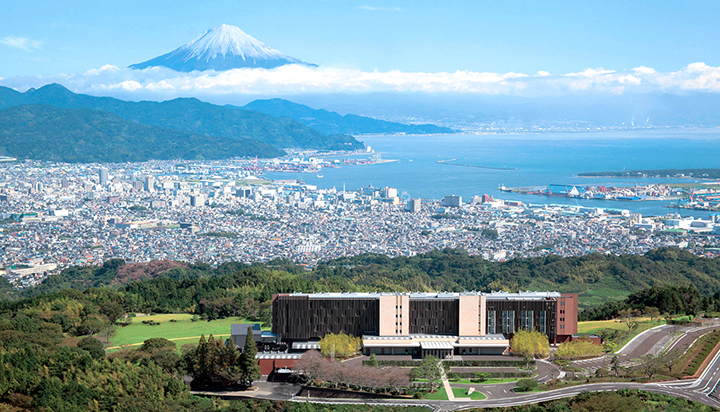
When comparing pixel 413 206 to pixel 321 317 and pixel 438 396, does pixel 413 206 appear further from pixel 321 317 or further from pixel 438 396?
pixel 438 396

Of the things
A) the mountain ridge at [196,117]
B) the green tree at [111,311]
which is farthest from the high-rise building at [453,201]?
the mountain ridge at [196,117]

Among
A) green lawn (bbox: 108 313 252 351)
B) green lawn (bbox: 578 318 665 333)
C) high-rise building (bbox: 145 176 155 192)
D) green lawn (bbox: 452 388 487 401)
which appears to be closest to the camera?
green lawn (bbox: 452 388 487 401)

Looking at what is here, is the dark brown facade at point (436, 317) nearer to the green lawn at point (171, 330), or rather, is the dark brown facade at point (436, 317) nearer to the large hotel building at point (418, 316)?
the large hotel building at point (418, 316)

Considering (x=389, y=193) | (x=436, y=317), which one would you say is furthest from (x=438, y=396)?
(x=389, y=193)

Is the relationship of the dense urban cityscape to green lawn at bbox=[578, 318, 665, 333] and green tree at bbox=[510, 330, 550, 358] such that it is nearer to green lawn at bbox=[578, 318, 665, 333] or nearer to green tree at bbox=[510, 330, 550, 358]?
green lawn at bbox=[578, 318, 665, 333]

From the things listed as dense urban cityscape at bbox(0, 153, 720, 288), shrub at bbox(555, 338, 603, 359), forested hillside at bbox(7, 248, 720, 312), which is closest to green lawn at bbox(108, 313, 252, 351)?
forested hillside at bbox(7, 248, 720, 312)
